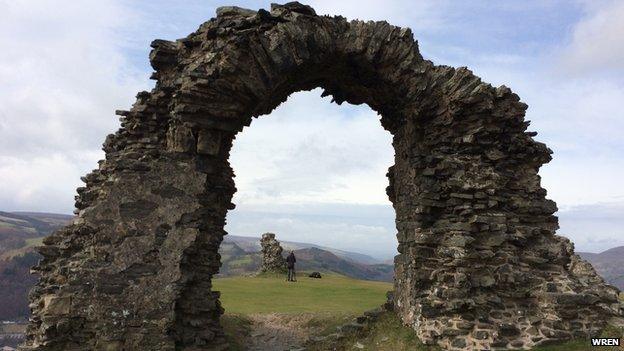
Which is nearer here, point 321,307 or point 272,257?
point 321,307

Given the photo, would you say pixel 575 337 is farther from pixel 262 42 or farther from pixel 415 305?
pixel 262 42

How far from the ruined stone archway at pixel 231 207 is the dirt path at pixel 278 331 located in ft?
10.2

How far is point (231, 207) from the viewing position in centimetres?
1261

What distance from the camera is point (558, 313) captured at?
10.1 meters

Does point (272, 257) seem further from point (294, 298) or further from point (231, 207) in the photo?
point (231, 207)

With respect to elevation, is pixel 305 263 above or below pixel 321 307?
below

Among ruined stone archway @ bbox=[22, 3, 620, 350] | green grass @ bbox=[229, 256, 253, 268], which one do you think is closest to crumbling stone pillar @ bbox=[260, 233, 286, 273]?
ruined stone archway @ bbox=[22, 3, 620, 350]

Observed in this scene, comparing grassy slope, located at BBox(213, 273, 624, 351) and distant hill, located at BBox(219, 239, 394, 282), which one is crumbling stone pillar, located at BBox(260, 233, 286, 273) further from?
distant hill, located at BBox(219, 239, 394, 282)

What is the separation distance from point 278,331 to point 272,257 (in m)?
15.5

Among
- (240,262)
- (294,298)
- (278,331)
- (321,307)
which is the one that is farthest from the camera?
(240,262)

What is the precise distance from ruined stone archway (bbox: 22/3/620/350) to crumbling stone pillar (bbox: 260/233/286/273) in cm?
1815

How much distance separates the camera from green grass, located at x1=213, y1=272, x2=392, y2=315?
56.7ft

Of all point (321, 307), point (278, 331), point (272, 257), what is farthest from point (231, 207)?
point (272, 257)

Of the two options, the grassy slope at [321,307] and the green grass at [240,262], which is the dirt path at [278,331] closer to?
the grassy slope at [321,307]
